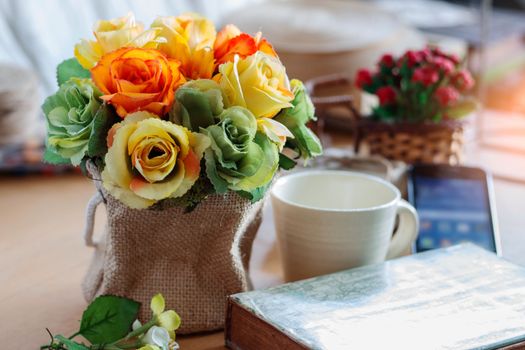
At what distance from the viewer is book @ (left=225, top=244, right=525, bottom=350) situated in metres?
Result: 0.58

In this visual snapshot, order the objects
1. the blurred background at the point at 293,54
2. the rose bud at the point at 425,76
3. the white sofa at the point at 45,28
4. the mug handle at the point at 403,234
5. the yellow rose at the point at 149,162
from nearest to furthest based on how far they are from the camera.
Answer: the yellow rose at the point at 149,162, the mug handle at the point at 403,234, the rose bud at the point at 425,76, the blurred background at the point at 293,54, the white sofa at the point at 45,28

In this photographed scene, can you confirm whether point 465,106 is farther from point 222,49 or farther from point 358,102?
point 222,49

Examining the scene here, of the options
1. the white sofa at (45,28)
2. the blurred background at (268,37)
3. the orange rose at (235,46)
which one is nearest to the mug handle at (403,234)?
the orange rose at (235,46)

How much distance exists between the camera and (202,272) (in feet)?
2.22

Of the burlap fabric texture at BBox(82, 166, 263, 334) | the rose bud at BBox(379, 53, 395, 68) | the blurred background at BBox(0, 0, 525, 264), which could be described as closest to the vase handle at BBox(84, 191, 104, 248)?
the burlap fabric texture at BBox(82, 166, 263, 334)

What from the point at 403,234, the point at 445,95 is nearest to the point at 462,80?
the point at 445,95

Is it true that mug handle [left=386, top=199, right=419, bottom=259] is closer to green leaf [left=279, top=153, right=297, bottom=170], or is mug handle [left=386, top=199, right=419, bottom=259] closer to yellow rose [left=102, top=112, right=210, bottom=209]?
green leaf [left=279, top=153, right=297, bottom=170]

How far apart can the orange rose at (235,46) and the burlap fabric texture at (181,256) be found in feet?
0.39

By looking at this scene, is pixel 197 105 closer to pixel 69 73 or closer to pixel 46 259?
pixel 69 73

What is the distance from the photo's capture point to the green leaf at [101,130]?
0.61 m

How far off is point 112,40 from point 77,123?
8cm

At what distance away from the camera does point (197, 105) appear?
61 cm

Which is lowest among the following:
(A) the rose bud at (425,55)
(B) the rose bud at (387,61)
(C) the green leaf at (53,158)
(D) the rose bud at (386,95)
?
(D) the rose bud at (386,95)

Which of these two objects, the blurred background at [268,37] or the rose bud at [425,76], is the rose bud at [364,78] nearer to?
the rose bud at [425,76]
